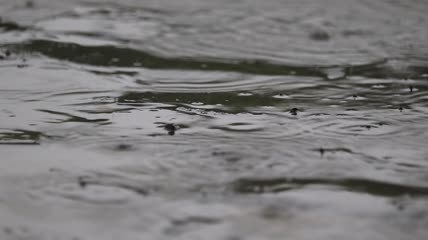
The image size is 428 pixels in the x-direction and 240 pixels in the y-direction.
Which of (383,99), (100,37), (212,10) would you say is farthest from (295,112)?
(212,10)

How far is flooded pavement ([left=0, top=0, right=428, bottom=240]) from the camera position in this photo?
182cm

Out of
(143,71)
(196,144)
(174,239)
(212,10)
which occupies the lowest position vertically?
(174,239)

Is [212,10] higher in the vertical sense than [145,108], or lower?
higher

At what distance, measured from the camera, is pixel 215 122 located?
2424 mm

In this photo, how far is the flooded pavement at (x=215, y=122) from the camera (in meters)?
1.82

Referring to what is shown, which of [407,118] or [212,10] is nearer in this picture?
[407,118]

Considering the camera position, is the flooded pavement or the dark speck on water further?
the dark speck on water

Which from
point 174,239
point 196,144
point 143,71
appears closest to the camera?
point 174,239

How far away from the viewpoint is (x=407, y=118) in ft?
8.17

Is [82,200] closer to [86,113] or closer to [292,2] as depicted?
[86,113]

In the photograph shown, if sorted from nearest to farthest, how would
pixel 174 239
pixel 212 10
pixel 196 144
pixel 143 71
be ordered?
pixel 174 239
pixel 196 144
pixel 143 71
pixel 212 10

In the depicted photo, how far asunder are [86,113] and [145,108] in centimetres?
21

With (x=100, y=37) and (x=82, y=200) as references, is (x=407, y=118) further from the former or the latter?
(x=100, y=37)

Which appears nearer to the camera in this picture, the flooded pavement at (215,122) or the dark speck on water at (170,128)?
the flooded pavement at (215,122)
